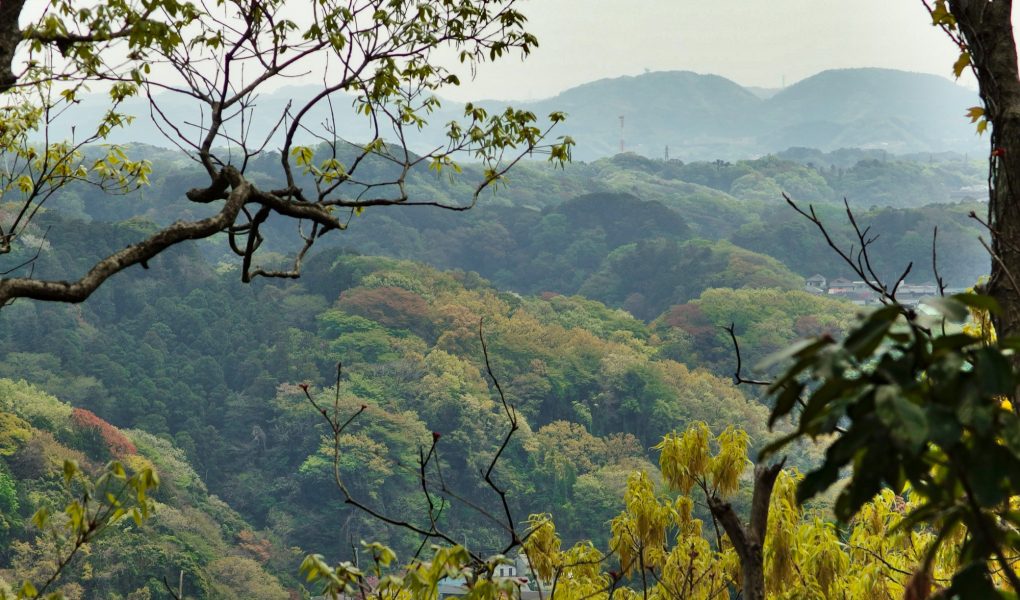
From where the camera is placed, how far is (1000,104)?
2.17 m

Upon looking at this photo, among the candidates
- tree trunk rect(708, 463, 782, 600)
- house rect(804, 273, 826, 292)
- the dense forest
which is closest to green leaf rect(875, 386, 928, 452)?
tree trunk rect(708, 463, 782, 600)

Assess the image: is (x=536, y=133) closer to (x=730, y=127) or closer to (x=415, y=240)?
(x=415, y=240)

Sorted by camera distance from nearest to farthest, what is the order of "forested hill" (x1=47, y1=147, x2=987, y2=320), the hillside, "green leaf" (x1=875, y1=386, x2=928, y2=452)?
"green leaf" (x1=875, y1=386, x2=928, y2=452)
the hillside
"forested hill" (x1=47, y1=147, x2=987, y2=320)

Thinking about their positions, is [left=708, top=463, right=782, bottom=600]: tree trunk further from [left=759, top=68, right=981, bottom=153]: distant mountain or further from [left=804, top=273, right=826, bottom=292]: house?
[left=759, top=68, right=981, bottom=153]: distant mountain

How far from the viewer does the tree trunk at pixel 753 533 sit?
190 centimetres

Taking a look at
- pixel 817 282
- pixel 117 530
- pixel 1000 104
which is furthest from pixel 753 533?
pixel 817 282

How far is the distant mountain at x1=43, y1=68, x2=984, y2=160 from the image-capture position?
5650 inches

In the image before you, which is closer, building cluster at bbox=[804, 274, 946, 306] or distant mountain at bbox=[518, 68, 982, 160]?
building cluster at bbox=[804, 274, 946, 306]

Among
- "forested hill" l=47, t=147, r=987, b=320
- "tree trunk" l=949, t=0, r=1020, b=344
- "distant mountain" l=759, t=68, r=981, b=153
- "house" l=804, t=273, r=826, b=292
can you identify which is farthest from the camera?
"distant mountain" l=759, t=68, r=981, b=153

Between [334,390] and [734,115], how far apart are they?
13867 centimetres

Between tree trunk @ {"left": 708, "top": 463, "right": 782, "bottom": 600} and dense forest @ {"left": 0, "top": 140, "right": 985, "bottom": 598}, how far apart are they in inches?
542

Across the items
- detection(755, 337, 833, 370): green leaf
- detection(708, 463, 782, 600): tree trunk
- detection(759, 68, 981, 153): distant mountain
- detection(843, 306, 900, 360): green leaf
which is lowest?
detection(708, 463, 782, 600): tree trunk

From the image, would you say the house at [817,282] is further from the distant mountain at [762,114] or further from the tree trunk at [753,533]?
the distant mountain at [762,114]

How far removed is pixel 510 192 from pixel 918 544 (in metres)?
60.7
